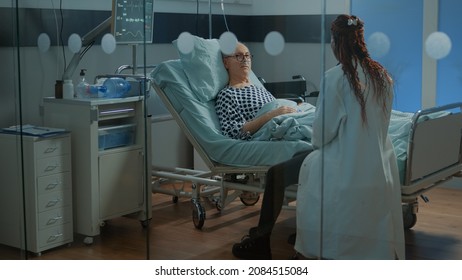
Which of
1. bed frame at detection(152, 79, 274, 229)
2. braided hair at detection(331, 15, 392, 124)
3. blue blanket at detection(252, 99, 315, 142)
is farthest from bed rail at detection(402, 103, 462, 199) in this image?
bed frame at detection(152, 79, 274, 229)

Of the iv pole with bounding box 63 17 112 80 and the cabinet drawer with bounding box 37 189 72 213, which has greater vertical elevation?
the iv pole with bounding box 63 17 112 80

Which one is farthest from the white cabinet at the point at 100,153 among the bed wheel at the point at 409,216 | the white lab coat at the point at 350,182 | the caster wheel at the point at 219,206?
the bed wheel at the point at 409,216

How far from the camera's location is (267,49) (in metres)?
2.62

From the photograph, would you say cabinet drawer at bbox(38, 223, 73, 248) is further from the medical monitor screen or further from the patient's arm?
the patient's arm

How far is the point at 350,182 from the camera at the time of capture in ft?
8.18

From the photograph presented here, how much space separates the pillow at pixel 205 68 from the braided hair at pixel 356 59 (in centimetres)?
49

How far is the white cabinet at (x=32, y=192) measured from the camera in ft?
10.7

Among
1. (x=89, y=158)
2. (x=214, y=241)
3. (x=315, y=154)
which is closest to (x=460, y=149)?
(x=315, y=154)

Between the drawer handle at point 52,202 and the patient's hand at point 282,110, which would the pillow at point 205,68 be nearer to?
the patient's hand at point 282,110

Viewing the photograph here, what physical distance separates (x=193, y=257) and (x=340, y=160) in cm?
75

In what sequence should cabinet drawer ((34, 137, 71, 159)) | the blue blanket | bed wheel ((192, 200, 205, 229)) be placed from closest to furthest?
the blue blanket < bed wheel ((192, 200, 205, 229)) < cabinet drawer ((34, 137, 71, 159))

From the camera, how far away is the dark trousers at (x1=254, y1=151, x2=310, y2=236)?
8.49ft

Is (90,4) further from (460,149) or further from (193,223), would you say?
(460,149)

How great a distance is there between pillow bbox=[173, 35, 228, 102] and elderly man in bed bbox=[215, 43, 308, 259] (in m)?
0.04
